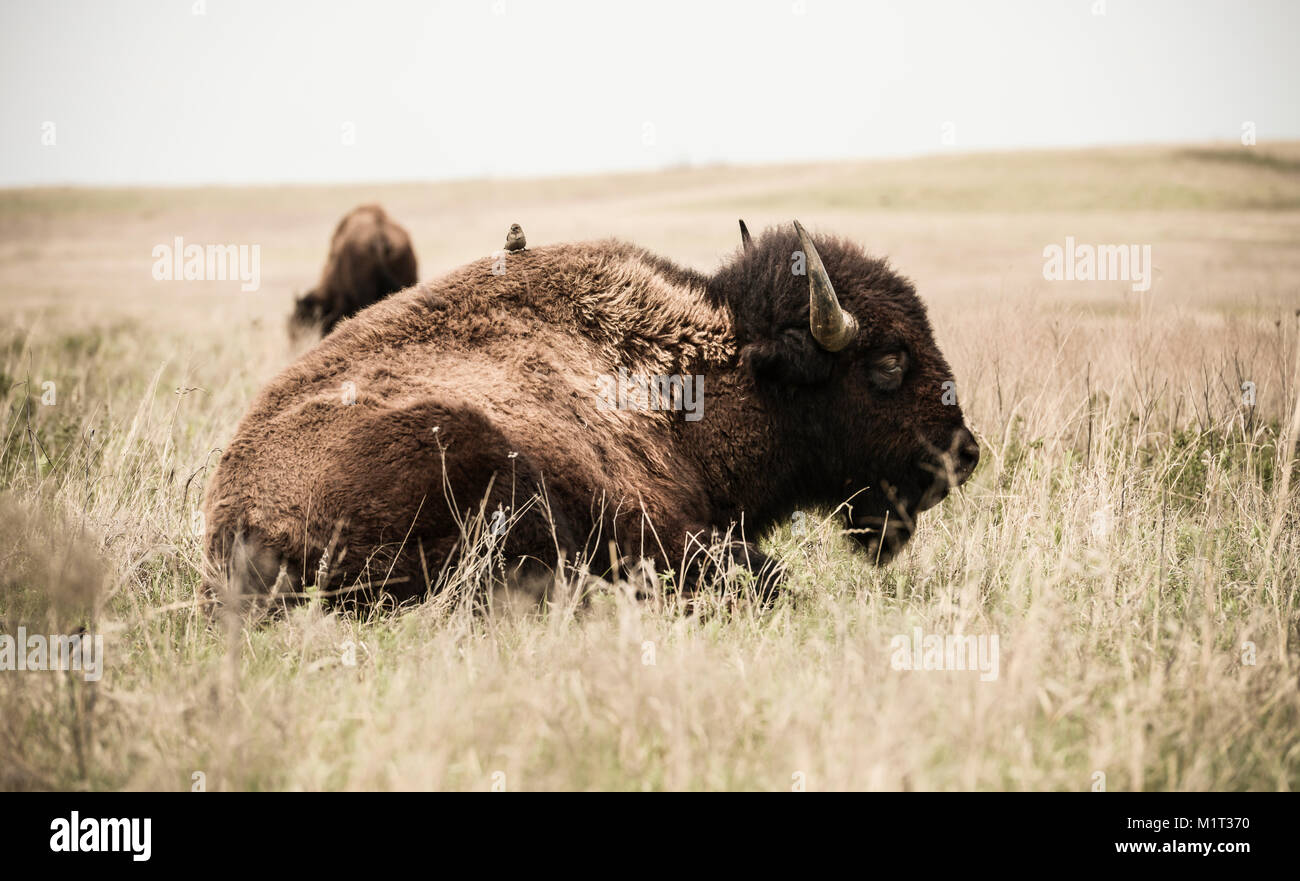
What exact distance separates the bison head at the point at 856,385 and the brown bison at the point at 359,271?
10.5 meters

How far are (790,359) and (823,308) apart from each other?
1.01ft

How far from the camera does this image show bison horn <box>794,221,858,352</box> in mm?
4594

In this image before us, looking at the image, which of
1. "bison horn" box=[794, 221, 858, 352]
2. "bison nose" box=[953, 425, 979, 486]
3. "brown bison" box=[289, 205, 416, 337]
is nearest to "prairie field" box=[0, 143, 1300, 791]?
"bison nose" box=[953, 425, 979, 486]

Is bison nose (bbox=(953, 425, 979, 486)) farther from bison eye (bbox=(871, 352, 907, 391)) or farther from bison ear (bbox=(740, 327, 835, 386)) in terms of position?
bison ear (bbox=(740, 327, 835, 386))

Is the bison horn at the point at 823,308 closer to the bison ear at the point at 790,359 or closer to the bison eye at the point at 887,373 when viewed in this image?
the bison ear at the point at 790,359

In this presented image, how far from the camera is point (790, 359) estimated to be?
4789 mm

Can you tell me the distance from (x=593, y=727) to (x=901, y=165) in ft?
194

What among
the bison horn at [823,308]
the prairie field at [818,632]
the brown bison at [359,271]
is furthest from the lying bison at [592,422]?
A: the brown bison at [359,271]

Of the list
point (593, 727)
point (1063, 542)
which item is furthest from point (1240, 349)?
point (593, 727)

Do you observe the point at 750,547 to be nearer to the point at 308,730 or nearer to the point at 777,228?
the point at 777,228

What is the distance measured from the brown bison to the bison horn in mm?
10826

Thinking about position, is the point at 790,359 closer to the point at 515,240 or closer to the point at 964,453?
the point at 964,453

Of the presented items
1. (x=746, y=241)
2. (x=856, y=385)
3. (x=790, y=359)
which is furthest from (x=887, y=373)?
(x=746, y=241)

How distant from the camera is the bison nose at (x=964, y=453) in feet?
16.4
